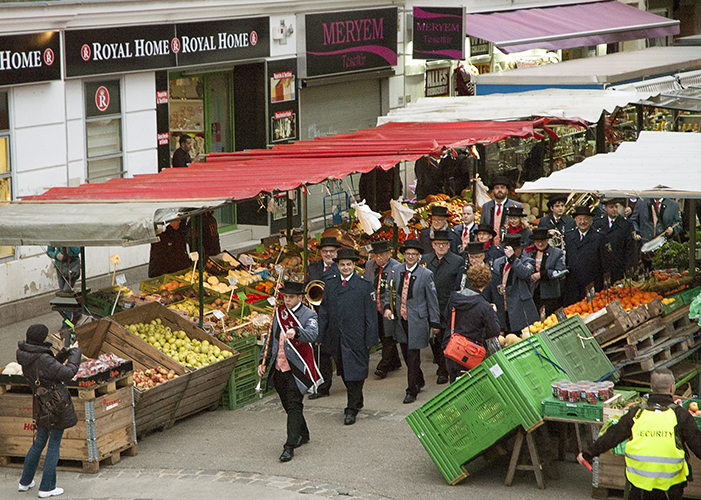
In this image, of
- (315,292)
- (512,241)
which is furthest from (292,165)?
(512,241)

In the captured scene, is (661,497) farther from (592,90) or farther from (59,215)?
(592,90)

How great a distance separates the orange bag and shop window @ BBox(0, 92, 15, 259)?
7.34m

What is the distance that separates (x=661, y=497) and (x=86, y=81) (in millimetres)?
11340

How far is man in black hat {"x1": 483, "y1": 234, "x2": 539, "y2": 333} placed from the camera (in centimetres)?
1152

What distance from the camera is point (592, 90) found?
17547 millimetres

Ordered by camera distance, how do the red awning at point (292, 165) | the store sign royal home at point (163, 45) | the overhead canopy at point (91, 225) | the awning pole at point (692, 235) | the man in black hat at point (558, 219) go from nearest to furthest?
the overhead canopy at point (91, 225)
the red awning at point (292, 165)
the awning pole at point (692, 235)
the man in black hat at point (558, 219)
the store sign royal home at point (163, 45)

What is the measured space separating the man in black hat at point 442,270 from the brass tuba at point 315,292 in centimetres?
165

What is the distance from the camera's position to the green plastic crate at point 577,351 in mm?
9203

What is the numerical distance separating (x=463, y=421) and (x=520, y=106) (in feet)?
29.5

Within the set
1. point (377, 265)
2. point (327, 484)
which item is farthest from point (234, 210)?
point (327, 484)

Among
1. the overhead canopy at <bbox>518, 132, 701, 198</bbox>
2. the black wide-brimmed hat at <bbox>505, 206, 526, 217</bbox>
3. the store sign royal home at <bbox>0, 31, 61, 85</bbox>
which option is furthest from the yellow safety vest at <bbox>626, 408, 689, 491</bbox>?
the store sign royal home at <bbox>0, 31, 61, 85</bbox>

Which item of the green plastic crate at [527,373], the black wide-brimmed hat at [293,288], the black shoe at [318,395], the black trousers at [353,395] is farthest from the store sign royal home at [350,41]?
the green plastic crate at [527,373]

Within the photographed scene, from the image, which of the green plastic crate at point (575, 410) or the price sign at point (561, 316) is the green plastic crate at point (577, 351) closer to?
the price sign at point (561, 316)

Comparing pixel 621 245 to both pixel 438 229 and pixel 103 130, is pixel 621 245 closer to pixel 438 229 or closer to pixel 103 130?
Result: pixel 438 229
